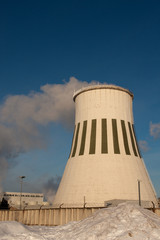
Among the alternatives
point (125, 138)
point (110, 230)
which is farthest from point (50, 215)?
point (125, 138)

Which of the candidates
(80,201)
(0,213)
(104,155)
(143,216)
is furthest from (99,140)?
(143,216)

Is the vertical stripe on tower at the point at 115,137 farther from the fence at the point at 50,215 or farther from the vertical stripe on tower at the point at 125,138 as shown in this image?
the fence at the point at 50,215

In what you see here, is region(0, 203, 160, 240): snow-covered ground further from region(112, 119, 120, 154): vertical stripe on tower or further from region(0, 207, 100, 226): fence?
region(112, 119, 120, 154): vertical stripe on tower

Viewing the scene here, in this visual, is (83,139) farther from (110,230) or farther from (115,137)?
(110,230)

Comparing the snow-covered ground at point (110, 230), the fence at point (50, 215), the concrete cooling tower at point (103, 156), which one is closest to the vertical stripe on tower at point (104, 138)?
the concrete cooling tower at point (103, 156)

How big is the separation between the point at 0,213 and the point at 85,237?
14.4m

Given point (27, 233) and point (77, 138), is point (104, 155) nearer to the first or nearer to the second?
point (77, 138)

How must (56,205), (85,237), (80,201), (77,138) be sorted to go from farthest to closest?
(77,138) < (56,205) < (80,201) < (85,237)

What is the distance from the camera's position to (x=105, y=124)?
3031 cm

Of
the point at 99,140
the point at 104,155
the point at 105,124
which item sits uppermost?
the point at 105,124

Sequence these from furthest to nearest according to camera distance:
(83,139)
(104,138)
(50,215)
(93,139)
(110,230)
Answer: (83,139) < (93,139) < (104,138) < (50,215) < (110,230)

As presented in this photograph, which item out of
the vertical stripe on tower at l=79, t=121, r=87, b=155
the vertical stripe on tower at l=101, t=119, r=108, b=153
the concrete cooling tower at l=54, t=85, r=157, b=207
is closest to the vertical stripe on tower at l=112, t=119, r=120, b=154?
the concrete cooling tower at l=54, t=85, r=157, b=207

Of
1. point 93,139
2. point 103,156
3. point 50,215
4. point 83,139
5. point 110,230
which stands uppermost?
point 83,139

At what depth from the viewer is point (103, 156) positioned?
28.7 metres
